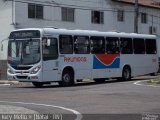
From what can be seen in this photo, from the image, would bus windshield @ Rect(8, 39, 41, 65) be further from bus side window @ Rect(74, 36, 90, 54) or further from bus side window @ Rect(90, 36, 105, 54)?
bus side window @ Rect(90, 36, 105, 54)

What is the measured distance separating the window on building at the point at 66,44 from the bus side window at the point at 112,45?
3.58m

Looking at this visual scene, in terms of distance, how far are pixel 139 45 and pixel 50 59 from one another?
29.7ft

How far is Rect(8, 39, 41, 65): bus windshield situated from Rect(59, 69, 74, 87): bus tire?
2.17 meters

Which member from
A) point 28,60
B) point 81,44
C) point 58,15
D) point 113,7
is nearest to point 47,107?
point 28,60

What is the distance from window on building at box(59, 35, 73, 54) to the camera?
28203 mm

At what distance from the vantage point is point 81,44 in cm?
2973

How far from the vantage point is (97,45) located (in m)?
31.0

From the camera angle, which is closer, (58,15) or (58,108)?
(58,108)

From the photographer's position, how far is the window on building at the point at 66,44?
2820 centimetres

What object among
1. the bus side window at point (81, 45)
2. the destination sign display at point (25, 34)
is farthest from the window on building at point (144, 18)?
the destination sign display at point (25, 34)

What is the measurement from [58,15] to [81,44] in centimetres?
2034

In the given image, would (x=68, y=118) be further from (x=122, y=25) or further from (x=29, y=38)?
(x=122, y=25)

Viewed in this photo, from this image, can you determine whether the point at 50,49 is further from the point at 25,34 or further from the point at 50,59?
the point at 25,34

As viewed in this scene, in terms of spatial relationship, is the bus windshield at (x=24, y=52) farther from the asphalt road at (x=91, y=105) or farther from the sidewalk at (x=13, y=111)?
the sidewalk at (x=13, y=111)
